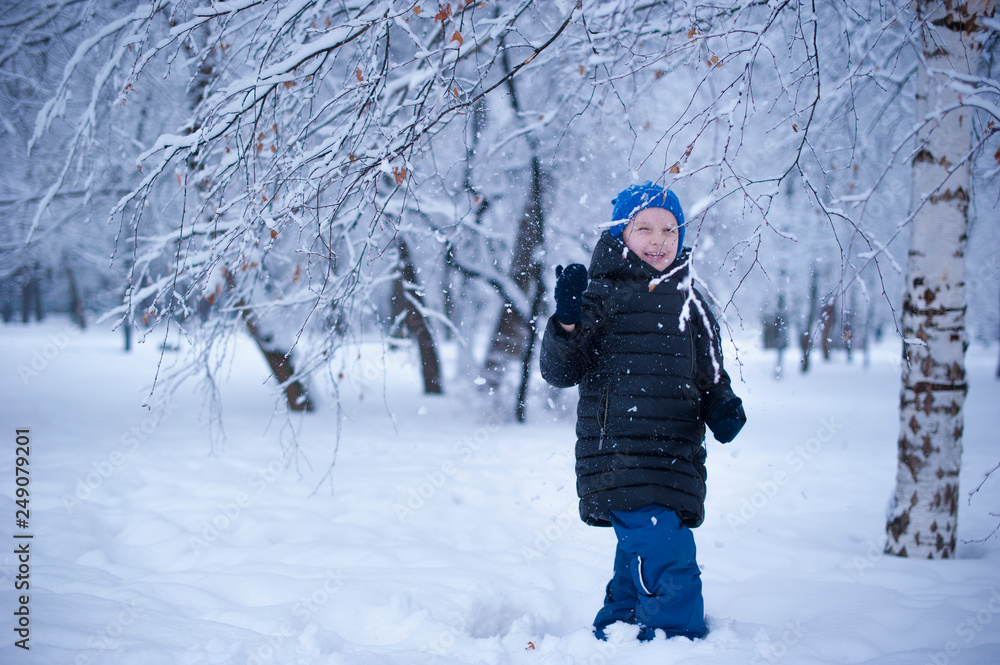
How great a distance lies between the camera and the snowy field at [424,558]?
200cm

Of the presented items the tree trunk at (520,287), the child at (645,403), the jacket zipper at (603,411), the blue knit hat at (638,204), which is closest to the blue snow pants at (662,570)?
the child at (645,403)

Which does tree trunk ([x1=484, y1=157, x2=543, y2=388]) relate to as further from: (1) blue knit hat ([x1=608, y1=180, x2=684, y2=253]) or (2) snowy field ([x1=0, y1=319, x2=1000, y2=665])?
(1) blue knit hat ([x1=608, y1=180, x2=684, y2=253])

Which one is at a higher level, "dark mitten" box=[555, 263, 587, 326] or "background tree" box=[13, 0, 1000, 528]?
"background tree" box=[13, 0, 1000, 528]

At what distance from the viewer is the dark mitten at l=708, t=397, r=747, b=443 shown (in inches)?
78.9

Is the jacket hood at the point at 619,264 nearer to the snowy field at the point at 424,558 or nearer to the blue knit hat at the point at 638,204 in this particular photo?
the blue knit hat at the point at 638,204

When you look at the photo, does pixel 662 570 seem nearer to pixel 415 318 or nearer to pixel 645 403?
pixel 645 403

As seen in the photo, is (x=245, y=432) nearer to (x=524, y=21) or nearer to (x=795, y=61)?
(x=524, y=21)

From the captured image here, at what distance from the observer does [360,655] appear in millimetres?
1977

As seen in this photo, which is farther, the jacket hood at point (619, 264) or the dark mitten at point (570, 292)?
the jacket hood at point (619, 264)

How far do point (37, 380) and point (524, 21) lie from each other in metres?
10.3

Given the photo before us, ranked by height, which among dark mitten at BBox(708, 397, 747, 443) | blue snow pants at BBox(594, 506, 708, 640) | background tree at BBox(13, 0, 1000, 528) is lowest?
blue snow pants at BBox(594, 506, 708, 640)

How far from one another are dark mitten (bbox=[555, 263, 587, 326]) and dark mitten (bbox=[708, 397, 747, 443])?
65cm

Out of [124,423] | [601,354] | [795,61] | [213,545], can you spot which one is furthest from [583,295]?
[124,423]

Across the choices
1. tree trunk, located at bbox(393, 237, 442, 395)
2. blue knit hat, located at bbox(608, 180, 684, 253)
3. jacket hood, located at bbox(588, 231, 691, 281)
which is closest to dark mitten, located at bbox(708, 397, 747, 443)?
jacket hood, located at bbox(588, 231, 691, 281)
